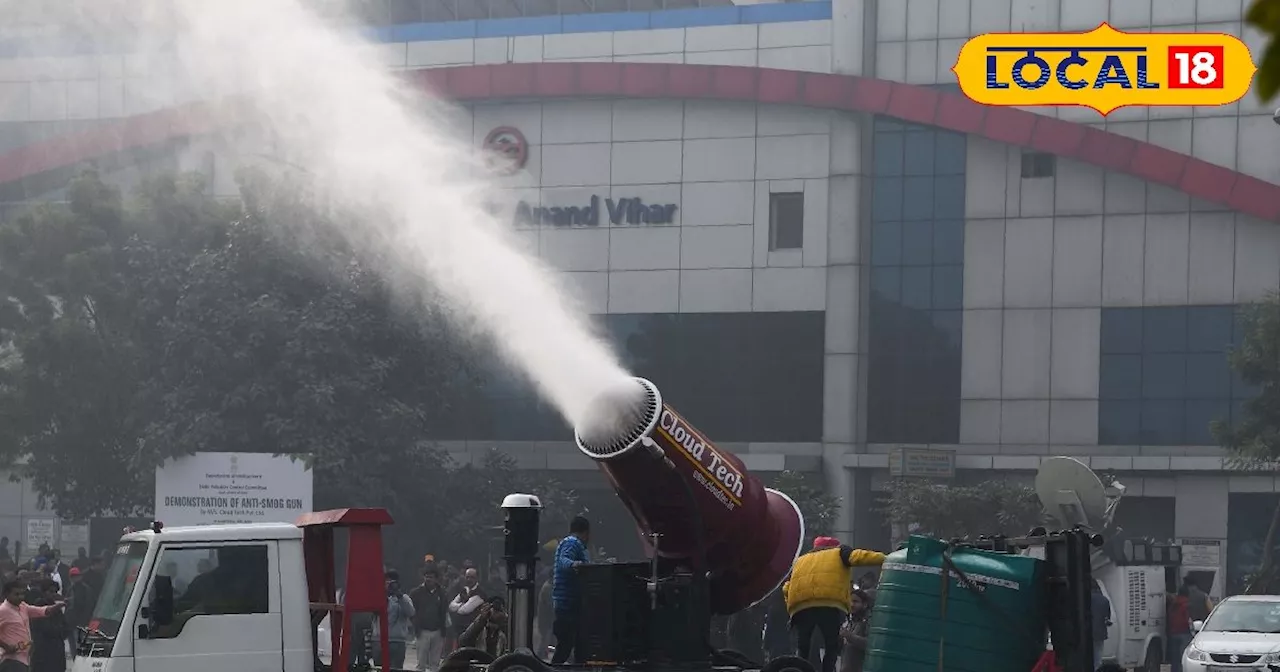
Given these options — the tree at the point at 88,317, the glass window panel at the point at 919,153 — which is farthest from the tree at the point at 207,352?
the glass window panel at the point at 919,153

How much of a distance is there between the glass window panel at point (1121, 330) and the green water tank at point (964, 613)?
2943 cm

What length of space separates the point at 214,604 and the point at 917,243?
102ft

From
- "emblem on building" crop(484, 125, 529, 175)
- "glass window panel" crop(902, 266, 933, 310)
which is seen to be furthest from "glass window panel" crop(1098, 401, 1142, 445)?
"emblem on building" crop(484, 125, 529, 175)

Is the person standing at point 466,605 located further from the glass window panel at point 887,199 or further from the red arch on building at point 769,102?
the glass window panel at point 887,199

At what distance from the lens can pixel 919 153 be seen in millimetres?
40031

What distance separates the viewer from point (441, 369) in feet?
113

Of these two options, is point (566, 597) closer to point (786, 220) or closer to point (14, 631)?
point (14, 631)

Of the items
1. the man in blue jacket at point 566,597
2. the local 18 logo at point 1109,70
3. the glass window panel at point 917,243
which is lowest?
the man in blue jacket at point 566,597

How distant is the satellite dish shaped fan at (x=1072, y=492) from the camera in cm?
2086

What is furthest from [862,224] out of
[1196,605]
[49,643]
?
[49,643]

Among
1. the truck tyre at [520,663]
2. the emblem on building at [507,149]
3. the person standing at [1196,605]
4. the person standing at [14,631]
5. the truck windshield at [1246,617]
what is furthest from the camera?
the emblem on building at [507,149]

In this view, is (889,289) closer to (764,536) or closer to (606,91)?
(606,91)

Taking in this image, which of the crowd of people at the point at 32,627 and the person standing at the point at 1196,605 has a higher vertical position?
the crowd of people at the point at 32,627

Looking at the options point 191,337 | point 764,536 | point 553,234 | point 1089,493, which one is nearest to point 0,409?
point 191,337
